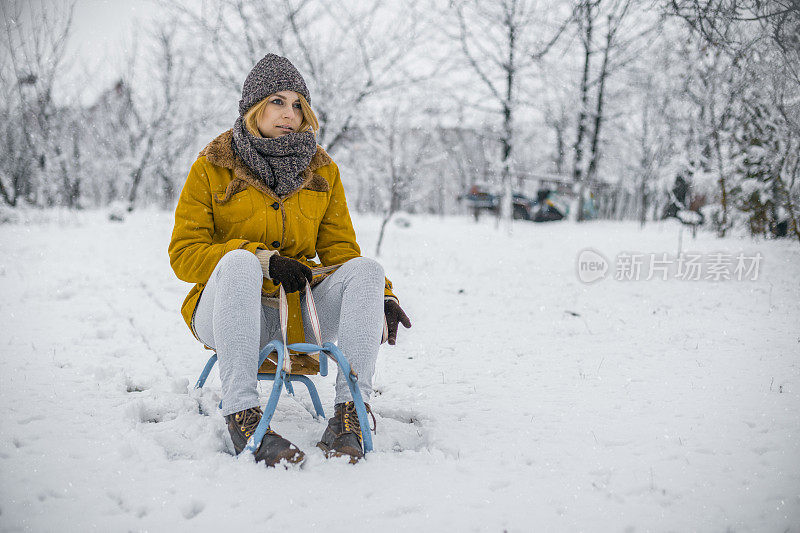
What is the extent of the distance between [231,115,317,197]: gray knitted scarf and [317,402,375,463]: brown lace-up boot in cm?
101

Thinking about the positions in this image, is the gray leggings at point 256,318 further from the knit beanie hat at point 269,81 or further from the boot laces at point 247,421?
the knit beanie hat at point 269,81

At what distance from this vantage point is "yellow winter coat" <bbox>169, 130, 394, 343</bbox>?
6.84 feet

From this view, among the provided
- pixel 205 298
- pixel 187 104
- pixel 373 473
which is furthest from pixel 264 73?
pixel 187 104

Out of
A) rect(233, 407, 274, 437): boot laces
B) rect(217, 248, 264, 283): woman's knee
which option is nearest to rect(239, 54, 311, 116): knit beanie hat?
rect(217, 248, 264, 283): woman's knee

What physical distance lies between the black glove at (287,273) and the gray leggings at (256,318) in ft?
0.21

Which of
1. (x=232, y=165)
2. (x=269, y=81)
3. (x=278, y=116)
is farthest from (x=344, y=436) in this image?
(x=269, y=81)

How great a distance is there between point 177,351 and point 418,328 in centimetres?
190

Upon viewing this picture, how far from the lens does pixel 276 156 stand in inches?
91.7

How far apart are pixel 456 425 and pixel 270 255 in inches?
44.8

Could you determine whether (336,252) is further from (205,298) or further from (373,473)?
(373,473)

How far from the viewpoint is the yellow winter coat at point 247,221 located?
6.84ft

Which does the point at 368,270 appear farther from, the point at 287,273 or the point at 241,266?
the point at 241,266

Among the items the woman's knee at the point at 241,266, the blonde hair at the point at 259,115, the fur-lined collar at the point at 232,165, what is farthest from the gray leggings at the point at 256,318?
the blonde hair at the point at 259,115

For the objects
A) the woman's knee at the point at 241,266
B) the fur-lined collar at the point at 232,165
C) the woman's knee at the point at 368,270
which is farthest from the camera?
the fur-lined collar at the point at 232,165
